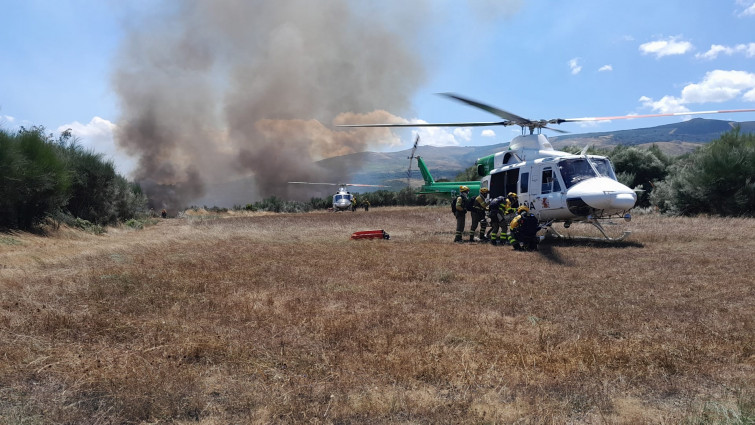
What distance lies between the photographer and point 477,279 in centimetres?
867

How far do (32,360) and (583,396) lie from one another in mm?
4577

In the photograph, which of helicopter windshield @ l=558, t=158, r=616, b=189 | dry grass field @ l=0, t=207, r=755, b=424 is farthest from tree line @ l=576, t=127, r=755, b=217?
dry grass field @ l=0, t=207, r=755, b=424

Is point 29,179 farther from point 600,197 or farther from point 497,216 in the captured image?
point 600,197

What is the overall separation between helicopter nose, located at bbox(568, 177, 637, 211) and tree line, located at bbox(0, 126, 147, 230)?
624 inches

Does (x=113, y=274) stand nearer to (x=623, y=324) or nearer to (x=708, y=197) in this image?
(x=623, y=324)

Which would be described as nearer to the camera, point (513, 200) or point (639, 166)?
point (513, 200)

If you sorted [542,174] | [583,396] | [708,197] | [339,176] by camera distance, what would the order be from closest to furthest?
[583,396] → [542,174] → [708,197] → [339,176]

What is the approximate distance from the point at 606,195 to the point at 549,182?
1888 mm

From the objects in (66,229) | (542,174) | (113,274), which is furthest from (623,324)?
(66,229)

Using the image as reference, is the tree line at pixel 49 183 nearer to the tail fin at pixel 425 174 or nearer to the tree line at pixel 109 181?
the tree line at pixel 109 181

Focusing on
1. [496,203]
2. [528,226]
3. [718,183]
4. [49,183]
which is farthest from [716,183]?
[49,183]

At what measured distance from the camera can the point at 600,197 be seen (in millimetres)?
12359

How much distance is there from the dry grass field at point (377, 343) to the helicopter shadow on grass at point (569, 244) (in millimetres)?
1907

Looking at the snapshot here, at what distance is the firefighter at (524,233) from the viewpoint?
12945mm
